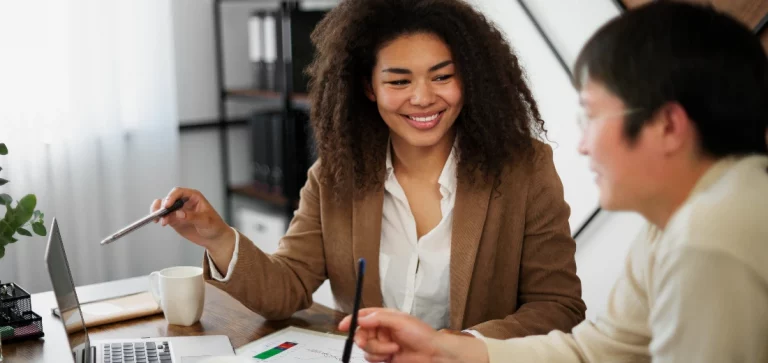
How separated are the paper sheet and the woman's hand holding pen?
0.71 feet

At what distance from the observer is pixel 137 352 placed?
1.24m

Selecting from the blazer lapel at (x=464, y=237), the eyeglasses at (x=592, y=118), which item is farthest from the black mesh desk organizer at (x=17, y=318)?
the eyeglasses at (x=592, y=118)

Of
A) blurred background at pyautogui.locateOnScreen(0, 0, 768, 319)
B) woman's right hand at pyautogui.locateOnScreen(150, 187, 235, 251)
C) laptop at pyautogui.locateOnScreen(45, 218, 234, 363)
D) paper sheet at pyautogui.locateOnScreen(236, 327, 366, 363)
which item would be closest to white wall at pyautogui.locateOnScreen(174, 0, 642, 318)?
blurred background at pyautogui.locateOnScreen(0, 0, 768, 319)

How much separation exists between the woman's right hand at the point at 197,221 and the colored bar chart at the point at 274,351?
0.89 feet

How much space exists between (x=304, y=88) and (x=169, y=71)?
1.84 feet

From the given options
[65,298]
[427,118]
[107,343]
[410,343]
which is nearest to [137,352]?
[107,343]

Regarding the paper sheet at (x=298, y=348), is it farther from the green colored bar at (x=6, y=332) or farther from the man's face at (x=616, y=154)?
the man's face at (x=616, y=154)

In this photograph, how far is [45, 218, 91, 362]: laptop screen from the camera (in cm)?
105

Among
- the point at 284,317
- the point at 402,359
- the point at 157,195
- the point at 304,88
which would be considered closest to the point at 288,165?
the point at 304,88

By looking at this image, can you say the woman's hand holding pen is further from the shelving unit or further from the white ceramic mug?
the shelving unit

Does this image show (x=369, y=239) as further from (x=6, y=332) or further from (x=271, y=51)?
(x=271, y=51)

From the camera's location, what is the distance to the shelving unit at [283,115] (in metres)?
2.98

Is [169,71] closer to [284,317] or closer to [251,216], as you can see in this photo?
[251,216]

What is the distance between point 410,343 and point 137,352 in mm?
468
